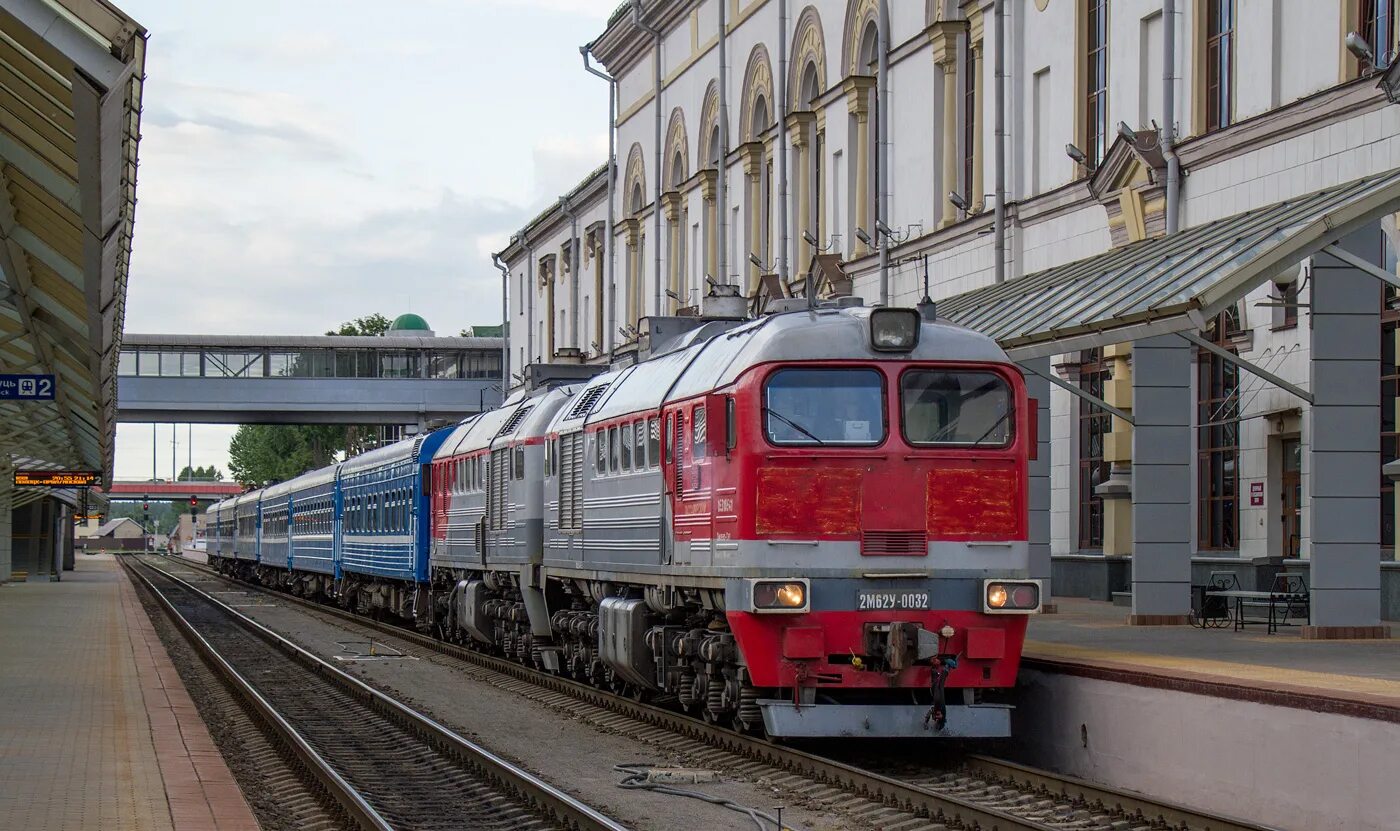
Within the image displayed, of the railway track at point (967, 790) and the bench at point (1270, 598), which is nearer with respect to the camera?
the railway track at point (967, 790)

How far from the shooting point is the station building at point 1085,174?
22.9 meters

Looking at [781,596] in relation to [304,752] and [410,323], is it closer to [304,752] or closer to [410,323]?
[304,752]

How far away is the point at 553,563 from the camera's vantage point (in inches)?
834

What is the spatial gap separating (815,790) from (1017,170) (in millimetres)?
20299

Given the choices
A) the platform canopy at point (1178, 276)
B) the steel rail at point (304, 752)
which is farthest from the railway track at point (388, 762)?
the platform canopy at point (1178, 276)

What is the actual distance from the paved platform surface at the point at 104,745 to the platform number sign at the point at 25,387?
320 cm

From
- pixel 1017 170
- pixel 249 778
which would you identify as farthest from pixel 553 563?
pixel 1017 170

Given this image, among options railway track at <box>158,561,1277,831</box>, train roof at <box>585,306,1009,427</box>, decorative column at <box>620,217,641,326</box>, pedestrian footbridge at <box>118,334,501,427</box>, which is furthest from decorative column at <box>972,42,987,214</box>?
pedestrian footbridge at <box>118,334,501,427</box>

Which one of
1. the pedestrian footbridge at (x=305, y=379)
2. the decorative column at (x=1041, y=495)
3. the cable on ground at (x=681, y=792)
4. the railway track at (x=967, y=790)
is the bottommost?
the cable on ground at (x=681, y=792)

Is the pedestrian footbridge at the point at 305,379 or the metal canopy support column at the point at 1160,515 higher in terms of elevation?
the pedestrian footbridge at the point at 305,379

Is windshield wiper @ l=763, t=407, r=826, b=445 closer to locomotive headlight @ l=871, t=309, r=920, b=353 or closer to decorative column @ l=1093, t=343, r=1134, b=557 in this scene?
locomotive headlight @ l=871, t=309, r=920, b=353

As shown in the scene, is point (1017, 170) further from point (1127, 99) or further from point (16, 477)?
point (16, 477)

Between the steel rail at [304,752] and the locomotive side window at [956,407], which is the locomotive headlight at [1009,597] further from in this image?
the steel rail at [304,752]

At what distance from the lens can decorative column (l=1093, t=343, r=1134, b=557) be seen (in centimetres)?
2898
